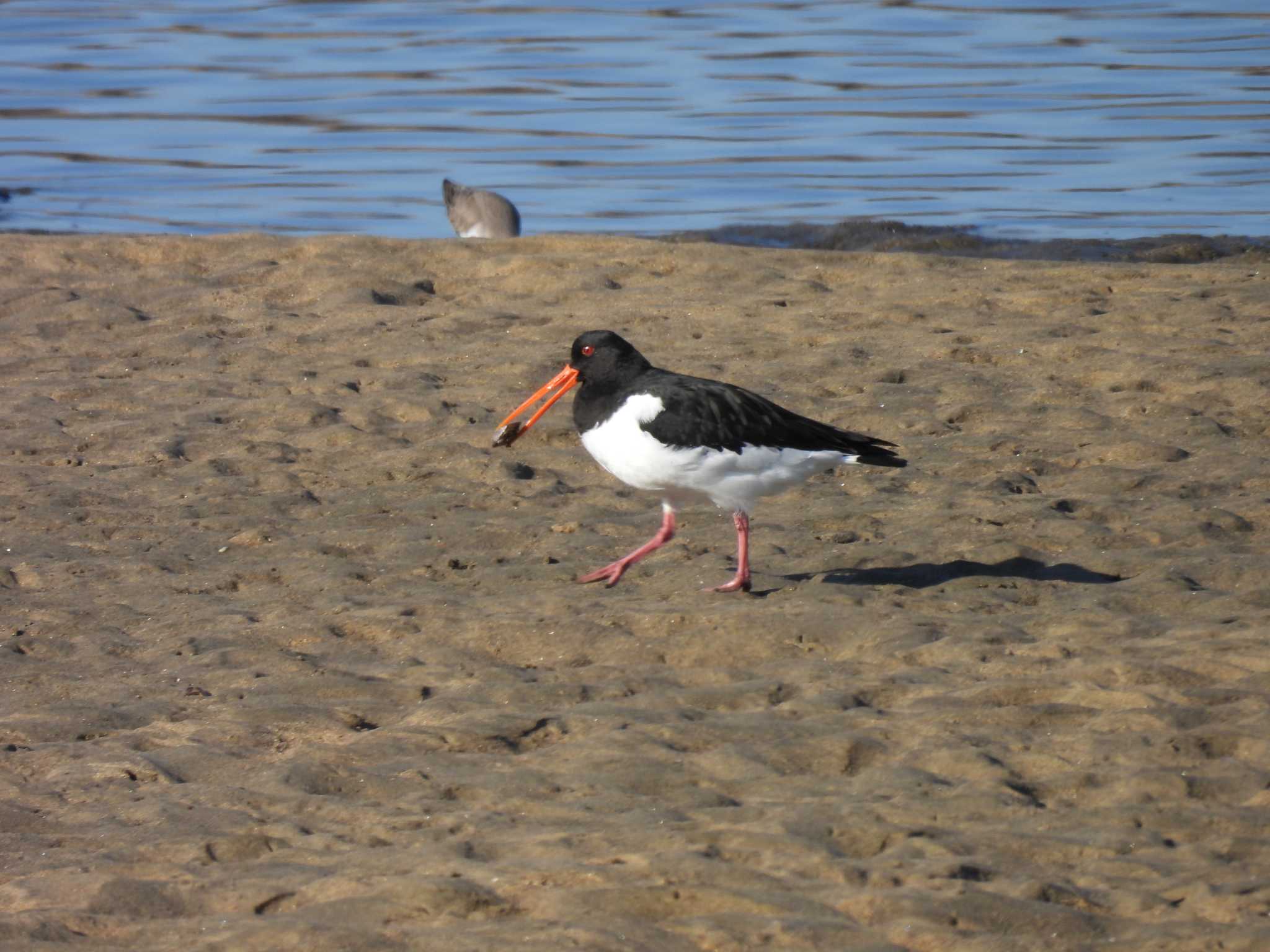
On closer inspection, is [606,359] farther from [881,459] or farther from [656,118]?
[656,118]

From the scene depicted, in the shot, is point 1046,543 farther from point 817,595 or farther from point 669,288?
point 669,288

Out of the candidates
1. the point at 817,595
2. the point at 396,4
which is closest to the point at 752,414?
the point at 817,595

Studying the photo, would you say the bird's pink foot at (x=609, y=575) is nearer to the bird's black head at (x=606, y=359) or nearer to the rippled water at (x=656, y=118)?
the bird's black head at (x=606, y=359)

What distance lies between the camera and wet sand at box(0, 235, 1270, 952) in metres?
4.18

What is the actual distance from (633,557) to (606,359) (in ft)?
2.69

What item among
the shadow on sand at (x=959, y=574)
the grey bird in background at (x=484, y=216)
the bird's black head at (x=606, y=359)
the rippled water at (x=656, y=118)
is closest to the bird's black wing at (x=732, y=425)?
the bird's black head at (x=606, y=359)

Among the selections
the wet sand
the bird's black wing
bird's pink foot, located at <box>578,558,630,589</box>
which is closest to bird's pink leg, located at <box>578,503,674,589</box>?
bird's pink foot, located at <box>578,558,630,589</box>

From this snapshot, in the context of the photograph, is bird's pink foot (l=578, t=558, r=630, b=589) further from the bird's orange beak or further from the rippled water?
the rippled water

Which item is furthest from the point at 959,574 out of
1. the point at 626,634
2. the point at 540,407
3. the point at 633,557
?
the point at 540,407

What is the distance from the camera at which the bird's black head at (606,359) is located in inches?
272

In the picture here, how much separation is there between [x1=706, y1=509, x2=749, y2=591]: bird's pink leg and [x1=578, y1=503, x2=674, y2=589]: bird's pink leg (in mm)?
326

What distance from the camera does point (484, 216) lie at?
533 inches

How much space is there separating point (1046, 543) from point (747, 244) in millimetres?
7880

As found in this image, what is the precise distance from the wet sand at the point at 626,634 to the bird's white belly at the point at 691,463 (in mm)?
357
